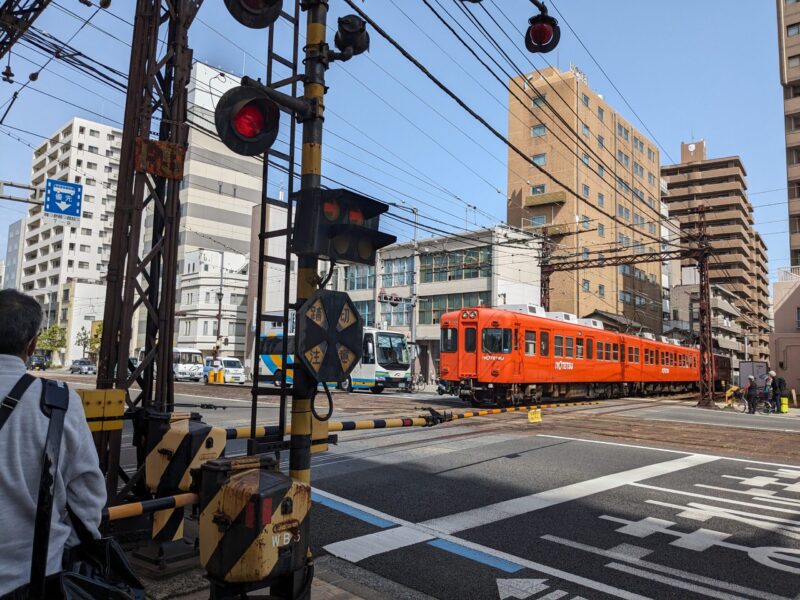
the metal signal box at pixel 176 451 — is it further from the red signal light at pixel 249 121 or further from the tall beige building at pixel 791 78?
the tall beige building at pixel 791 78

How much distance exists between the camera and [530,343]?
20.4 m

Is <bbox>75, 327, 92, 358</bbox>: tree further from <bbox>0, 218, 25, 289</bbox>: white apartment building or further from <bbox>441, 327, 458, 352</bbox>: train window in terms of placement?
<bbox>441, 327, 458, 352</bbox>: train window

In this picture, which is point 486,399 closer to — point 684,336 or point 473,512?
point 473,512

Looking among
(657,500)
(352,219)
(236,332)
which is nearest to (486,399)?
(657,500)

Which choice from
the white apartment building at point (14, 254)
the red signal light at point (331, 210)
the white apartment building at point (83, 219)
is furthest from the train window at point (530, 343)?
the white apartment building at point (14, 254)

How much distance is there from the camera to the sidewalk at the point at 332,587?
3783 mm

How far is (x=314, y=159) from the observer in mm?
3955

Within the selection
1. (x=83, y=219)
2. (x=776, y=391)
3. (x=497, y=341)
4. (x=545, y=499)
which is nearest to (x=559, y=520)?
(x=545, y=499)

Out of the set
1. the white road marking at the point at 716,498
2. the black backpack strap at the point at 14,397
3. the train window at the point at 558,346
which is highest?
the train window at the point at 558,346

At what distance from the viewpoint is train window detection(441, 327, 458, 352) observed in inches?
814

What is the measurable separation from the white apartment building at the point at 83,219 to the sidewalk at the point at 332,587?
80.5m

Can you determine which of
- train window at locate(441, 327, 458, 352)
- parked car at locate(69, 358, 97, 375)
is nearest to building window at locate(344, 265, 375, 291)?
parked car at locate(69, 358, 97, 375)

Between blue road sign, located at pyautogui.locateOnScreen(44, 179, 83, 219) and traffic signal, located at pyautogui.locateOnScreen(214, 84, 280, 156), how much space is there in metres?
14.6

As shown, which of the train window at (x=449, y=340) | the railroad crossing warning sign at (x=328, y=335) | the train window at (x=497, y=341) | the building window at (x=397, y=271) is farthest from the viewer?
the building window at (x=397, y=271)
